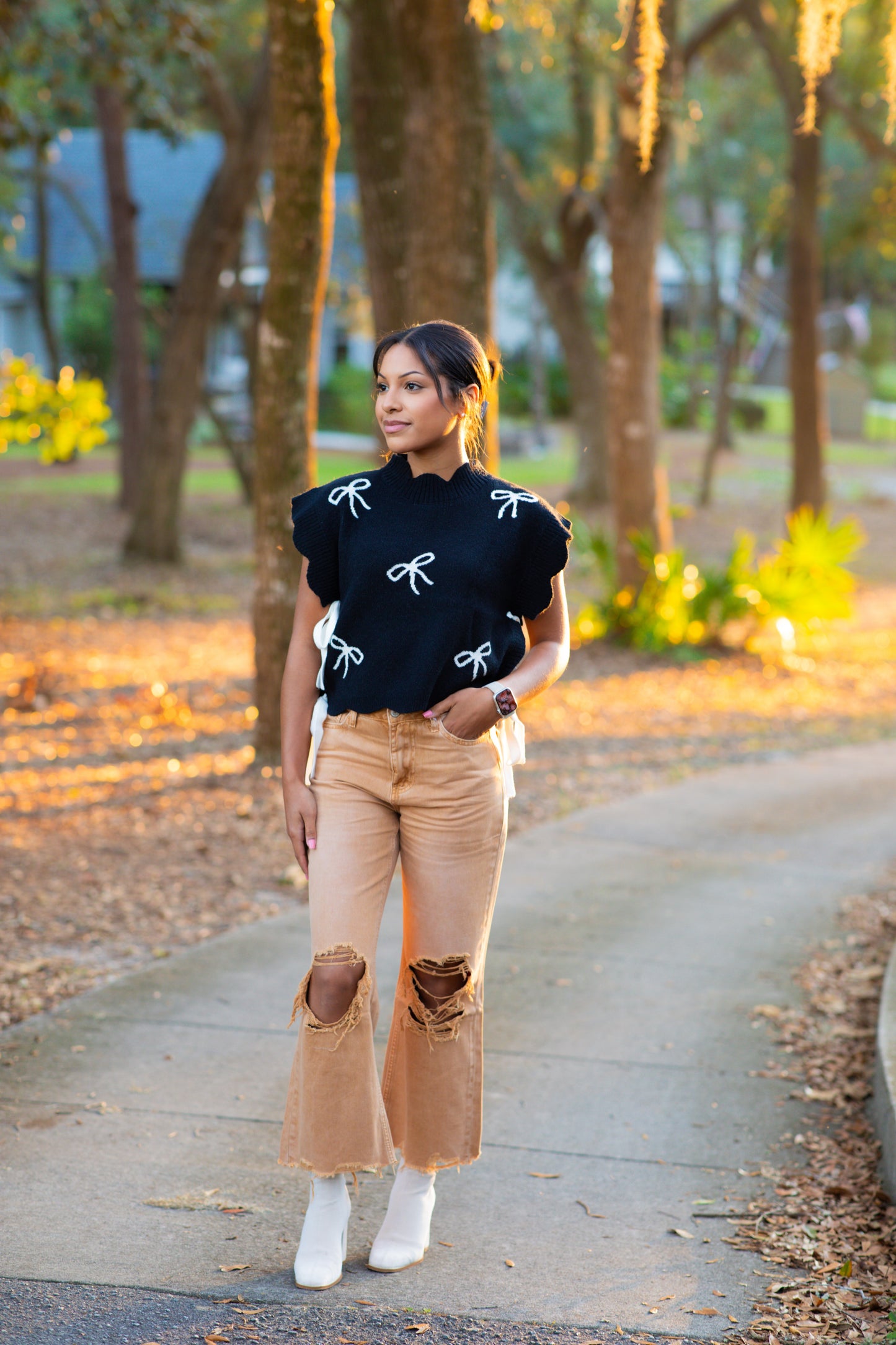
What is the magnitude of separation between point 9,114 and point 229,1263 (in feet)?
27.9

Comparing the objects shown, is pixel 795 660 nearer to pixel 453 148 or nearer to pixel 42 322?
pixel 453 148

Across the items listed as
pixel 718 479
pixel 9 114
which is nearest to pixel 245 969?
pixel 9 114

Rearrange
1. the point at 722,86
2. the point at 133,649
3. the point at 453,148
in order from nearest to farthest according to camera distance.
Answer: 1. the point at 453,148
2. the point at 133,649
3. the point at 722,86

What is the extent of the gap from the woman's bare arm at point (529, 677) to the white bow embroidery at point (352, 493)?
44cm

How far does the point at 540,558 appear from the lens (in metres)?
3.02

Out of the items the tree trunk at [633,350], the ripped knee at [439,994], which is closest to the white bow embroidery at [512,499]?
the ripped knee at [439,994]

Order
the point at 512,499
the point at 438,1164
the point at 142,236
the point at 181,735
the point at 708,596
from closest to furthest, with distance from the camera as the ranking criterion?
Answer: the point at 512,499
the point at 438,1164
the point at 181,735
the point at 708,596
the point at 142,236

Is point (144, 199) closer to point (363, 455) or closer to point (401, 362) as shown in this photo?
point (363, 455)

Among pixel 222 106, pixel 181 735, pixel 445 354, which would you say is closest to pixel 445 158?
pixel 181 735

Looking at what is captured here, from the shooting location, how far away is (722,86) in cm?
2639

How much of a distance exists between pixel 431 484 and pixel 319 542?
27 centimetres

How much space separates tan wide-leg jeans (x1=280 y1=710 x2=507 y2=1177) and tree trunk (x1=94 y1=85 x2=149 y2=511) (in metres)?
15.8

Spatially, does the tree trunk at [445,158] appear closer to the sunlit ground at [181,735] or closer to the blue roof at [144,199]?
the sunlit ground at [181,735]

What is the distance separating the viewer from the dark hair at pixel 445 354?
2926 millimetres
